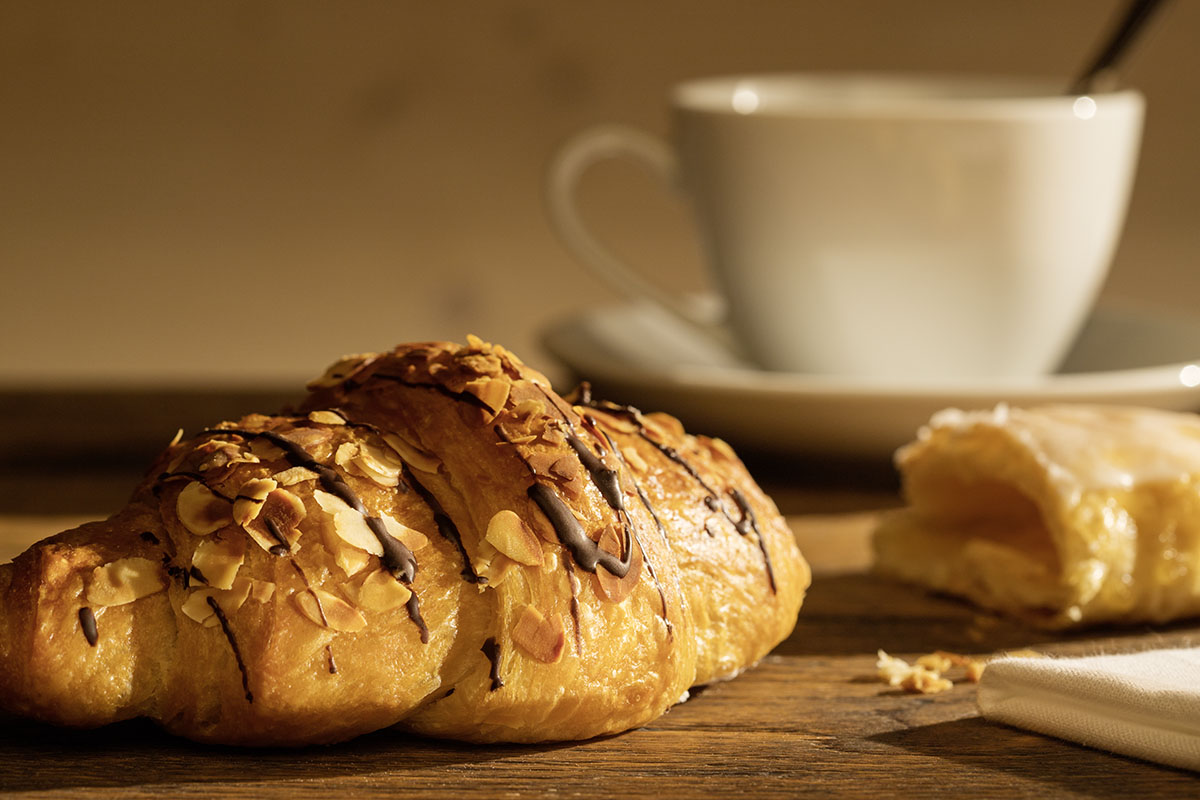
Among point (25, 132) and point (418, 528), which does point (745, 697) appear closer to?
point (418, 528)

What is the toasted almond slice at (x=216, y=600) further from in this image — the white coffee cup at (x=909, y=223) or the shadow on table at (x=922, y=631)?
the white coffee cup at (x=909, y=223)

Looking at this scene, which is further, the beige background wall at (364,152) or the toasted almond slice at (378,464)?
the beige background wall at (364,152)

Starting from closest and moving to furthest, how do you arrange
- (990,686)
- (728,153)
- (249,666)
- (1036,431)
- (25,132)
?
1. (249,666)
2. (990,686)
3. (1036,431)
4. (728,153)
5. (25,132)

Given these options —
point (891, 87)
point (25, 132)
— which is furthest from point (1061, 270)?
point (25, 132)

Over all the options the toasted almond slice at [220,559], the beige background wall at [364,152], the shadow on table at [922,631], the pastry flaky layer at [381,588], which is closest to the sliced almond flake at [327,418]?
the pastry flaky layer at [381,588]

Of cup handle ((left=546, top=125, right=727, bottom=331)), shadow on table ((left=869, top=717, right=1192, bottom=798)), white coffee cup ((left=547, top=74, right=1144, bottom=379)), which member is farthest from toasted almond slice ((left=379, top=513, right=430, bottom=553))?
cup handle ((left=546, top=125, right=727, bottom=331))

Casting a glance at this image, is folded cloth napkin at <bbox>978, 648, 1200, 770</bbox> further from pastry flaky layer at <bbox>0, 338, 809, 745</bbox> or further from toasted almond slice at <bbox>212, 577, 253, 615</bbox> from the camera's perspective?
toasted almond slice at <bbox>212, 577, 253, 615</bbox>
